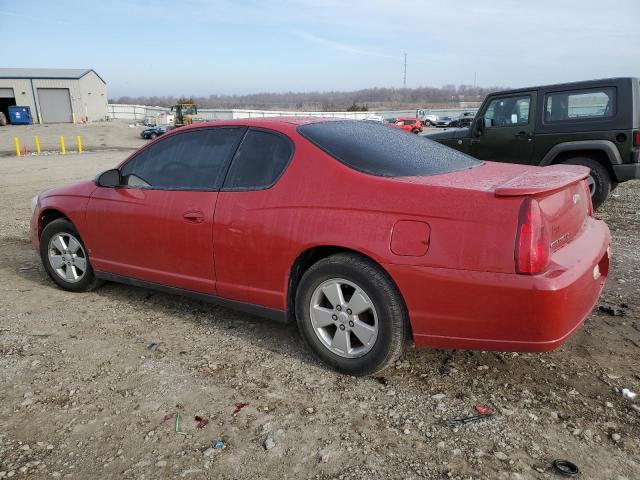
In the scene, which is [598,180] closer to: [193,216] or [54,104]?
[193,216]

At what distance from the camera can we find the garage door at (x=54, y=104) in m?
53.4

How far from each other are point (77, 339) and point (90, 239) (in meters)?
1.02

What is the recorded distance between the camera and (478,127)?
846 centimetres

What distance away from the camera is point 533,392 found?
2.88m

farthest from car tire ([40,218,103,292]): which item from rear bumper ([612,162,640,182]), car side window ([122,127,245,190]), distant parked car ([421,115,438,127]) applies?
distant parked car ([421,115,438,127])

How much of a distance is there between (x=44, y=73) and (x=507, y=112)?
60917mm

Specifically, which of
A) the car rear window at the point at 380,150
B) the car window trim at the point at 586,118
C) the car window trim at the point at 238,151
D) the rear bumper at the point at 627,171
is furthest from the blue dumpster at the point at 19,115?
the car rear window at the point at 380,150

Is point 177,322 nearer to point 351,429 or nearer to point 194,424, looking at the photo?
point 194,424

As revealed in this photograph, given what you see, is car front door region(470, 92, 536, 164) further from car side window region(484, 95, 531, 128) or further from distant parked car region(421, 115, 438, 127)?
distant parked car region(421, 115, 438, 127)

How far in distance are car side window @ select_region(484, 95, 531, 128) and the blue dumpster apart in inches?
2088

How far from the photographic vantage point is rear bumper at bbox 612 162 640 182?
702 centimetres

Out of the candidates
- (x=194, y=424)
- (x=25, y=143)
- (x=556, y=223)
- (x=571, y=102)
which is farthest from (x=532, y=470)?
(x=25, y=143)

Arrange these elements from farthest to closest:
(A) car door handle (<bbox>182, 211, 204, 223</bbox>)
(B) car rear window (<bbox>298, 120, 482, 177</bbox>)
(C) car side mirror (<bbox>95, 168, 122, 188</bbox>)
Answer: (C) car side mirror (<bbox>95, 168, 122, 188</bbox>) < (A) car door handle (<bbox>182, 211, 204, 223</bbox>) < (B) car rear window (<bbox>298, 120, 482, 177</bbox>)

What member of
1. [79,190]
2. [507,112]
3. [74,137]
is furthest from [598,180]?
[74,137]
